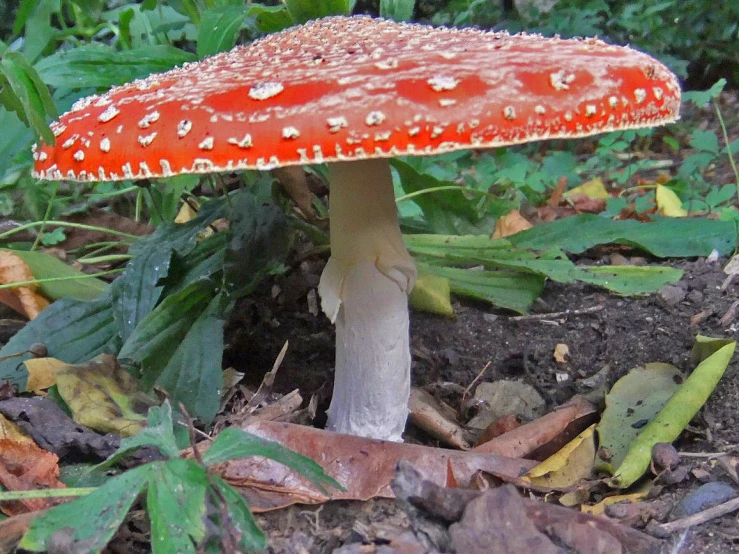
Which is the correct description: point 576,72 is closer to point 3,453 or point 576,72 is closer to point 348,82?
point 348,82

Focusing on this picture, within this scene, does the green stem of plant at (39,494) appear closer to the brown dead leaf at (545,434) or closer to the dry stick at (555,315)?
the brown dead leaf at (545,434)

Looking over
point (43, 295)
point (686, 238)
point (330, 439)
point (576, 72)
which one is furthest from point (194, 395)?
point (686, 238)

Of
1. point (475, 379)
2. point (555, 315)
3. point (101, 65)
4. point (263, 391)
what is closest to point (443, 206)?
point (555, 315)

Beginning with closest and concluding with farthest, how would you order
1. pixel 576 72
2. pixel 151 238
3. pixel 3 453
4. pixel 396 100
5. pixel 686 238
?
1. pixel 396 100
2. pixel 576 72
3. pixel 3 453
4. pixel 151 238
5. pixel 686 238

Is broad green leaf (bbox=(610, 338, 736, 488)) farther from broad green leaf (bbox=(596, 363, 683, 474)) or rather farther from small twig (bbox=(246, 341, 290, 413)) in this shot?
small twig (bbox=(246, 341, 290, 413))

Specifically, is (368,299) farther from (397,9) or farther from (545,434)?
(397,9)

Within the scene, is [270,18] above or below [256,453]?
above

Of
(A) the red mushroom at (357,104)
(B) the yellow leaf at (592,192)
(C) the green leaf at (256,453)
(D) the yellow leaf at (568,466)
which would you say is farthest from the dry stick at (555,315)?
(B) the yellow leaf at (592,192)
